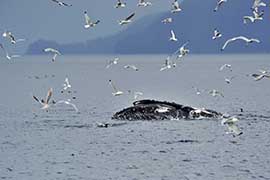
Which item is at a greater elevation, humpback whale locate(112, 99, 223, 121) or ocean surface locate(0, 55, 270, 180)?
humpback whale locate(112, 99, 223, 121)

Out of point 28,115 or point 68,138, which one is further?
point 28,115

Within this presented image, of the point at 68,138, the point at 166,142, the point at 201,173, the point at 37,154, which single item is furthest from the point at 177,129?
the point at 201,173

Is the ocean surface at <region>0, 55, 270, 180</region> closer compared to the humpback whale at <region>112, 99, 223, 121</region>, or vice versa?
the ocean surface at <region>0, 55, 270, 180</region>

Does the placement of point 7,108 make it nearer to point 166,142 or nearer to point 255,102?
point 255,102

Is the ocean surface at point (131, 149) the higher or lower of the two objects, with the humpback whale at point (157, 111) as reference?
lower

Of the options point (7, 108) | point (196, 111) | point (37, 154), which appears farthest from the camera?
point (7, 108)

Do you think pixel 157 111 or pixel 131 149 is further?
pixel 157 111

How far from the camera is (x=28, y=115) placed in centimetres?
11388

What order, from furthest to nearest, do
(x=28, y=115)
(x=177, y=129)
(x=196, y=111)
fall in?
1. (x=28, y=115)
2. (x=196, y=111)
3. (x=177, y=129)

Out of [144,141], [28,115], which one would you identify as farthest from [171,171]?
[28,115]

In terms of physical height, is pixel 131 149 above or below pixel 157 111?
below

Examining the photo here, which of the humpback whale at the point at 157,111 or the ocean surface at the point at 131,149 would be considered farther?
the humpback whale at the point at 157,111

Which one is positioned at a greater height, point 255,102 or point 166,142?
point 255,102

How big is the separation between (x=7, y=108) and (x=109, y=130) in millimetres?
51669
